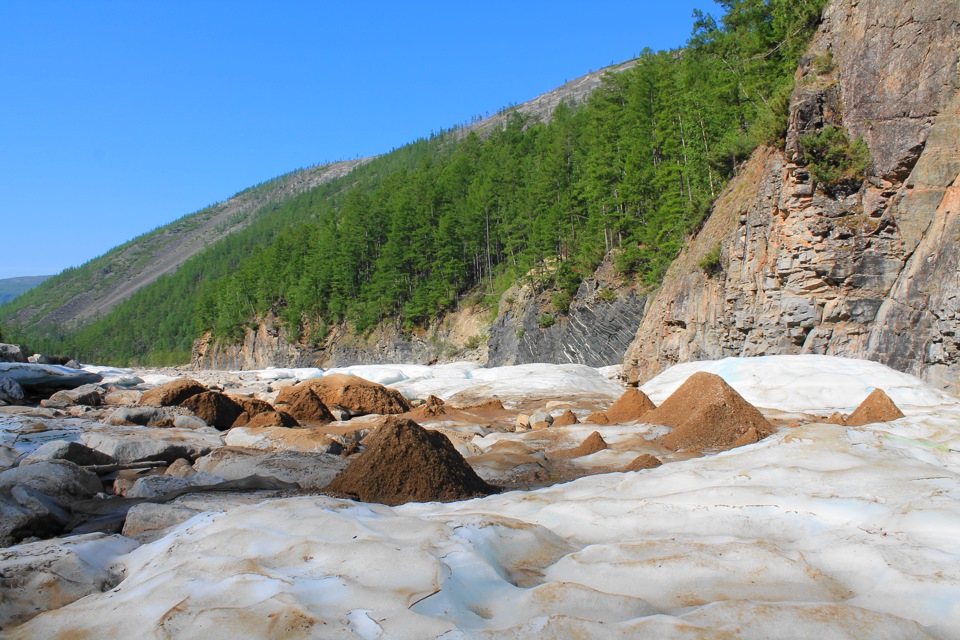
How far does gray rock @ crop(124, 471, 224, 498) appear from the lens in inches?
237

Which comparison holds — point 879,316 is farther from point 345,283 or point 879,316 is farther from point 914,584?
point 345,283

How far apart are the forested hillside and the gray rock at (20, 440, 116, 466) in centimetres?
1759

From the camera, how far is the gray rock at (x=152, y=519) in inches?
171

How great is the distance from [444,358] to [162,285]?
10510 cm

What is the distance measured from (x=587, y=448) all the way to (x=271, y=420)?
6.53 m

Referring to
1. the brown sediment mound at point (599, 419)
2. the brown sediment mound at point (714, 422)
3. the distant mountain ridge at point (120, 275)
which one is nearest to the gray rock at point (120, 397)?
the brown sediment mound at point (599, 419)

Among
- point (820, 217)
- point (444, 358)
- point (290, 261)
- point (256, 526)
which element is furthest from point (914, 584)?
point (290, 261)

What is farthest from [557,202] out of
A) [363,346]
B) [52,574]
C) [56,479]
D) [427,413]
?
[52,574]

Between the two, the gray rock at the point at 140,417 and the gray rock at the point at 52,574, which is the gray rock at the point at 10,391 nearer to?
the gray rock at the point at 140,417

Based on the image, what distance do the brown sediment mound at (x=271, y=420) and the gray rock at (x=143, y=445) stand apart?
2283mm

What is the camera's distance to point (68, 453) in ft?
24.4

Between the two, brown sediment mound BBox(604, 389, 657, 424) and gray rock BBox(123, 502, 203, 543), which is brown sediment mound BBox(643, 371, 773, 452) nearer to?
brown sediment mound BBox(604, 389, 657, 424)

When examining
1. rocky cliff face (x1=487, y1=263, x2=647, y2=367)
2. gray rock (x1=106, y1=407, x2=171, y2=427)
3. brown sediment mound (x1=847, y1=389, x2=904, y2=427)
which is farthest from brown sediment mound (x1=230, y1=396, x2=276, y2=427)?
rocky cliff face (x1=487, y1=263, x2=647, y2=367)

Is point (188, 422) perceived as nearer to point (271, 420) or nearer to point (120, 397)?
point (271, 420)
